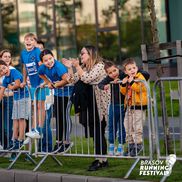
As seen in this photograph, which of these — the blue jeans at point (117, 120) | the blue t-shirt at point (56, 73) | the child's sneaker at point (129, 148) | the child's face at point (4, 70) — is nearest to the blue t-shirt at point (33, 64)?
the child's face at point (4, 70)

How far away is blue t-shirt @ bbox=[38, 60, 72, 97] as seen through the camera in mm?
9866

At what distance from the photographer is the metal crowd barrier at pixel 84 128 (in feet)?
29.1

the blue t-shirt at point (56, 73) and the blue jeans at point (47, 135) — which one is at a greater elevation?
the blue t-shirt at point (56, 73)

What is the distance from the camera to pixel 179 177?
27.2 feet

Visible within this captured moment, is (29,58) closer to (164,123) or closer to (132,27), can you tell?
(164,123)

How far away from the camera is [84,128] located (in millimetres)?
9578

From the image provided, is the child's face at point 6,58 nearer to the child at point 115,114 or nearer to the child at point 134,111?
the child at point 115,114

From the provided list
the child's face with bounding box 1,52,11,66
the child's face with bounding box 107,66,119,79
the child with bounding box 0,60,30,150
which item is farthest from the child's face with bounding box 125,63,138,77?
the child's face with bounding box 1,52,11,66

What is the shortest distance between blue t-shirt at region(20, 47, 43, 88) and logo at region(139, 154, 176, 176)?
3006mm

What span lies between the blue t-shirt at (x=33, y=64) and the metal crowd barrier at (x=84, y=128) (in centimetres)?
100

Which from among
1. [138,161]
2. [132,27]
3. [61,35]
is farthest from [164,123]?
[61,35]

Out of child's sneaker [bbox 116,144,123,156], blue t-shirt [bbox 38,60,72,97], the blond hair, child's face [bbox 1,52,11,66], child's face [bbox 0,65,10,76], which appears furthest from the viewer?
child's face [bbox 1,52,11,66]

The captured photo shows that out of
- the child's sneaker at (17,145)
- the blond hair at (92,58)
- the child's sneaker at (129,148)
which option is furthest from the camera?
the child's sneaker at (17,145)

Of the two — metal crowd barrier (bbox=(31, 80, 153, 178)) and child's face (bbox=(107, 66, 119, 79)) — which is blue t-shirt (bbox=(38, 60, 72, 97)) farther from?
child's face (bbox=(107, 66, 119, 79))
